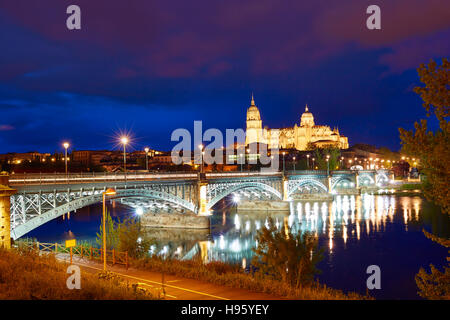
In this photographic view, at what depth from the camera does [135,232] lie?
22516 millimetres

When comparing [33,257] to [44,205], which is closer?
[33,257]

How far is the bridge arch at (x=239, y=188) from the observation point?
44984 millimetres

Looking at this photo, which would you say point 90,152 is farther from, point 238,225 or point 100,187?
point 100,187

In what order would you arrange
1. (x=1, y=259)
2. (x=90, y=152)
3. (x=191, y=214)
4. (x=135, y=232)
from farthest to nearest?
(x=90, y=152)
(x=191, y=214)
(x=135, y=232)
(x=1, y=259)

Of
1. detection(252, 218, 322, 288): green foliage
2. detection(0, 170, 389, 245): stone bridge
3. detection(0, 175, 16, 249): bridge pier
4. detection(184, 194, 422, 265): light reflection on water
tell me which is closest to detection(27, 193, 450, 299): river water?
detection(184, 194, 422, 265): light reflection on water

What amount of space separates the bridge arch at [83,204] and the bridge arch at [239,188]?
8.96ft

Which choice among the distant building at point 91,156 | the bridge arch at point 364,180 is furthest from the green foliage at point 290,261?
the distant building at point 91,156

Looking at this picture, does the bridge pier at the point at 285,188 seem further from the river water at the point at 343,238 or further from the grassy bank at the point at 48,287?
the grassy bank at the point at 48,287

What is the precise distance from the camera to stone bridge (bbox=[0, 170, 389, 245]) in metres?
23.2

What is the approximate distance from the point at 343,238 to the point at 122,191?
21.3 m

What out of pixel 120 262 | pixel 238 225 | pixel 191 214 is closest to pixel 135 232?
pixel 120 262

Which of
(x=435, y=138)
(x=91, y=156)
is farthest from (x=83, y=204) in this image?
(x=91, y=156)

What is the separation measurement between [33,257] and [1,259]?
1.97 meters

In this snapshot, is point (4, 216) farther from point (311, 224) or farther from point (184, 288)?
point (311, 224)
